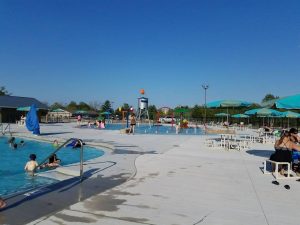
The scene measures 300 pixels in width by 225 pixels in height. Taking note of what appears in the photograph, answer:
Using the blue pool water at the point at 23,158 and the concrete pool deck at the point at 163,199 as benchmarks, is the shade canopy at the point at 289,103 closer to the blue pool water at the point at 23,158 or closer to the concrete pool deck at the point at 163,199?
the concrete pool deck at the point at 163,199

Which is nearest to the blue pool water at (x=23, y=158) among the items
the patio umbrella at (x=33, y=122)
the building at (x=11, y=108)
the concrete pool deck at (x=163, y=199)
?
the patio umbrella at (x=33, y=122)

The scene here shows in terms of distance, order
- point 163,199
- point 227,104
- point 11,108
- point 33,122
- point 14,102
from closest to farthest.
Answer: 1. point 163,199
2. point 227,104
3. point 33,122
4. point 11,108
5. point 14,102

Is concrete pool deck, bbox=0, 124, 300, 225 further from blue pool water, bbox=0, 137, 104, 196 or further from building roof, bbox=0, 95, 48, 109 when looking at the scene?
building roof, bbox=0, 95, 48, 109

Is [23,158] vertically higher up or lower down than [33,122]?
lower down

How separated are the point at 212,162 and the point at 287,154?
2.55m

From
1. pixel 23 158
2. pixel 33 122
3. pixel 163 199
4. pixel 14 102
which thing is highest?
pixel 14 102

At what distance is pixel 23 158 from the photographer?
1499cm

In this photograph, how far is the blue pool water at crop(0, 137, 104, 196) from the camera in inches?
341

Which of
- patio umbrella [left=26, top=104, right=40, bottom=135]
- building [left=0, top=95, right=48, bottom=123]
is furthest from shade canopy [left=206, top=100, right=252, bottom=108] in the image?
building [left=0, top=95, right=48, bottom=123]

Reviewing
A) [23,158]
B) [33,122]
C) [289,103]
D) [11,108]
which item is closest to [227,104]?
[289,103]

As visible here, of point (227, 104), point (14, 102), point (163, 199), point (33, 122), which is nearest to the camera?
point (163, 199)

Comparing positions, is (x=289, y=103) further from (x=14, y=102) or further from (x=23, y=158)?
(x=14, y=102)

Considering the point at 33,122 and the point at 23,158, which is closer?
the point at 23,158

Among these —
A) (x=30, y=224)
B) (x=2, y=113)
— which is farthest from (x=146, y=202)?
(x=2, y=113)
